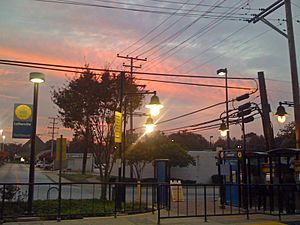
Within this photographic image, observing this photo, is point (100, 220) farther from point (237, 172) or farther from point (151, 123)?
point (237, 172)

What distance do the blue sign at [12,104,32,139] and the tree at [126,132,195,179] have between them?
26.3 m

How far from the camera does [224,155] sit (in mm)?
18078

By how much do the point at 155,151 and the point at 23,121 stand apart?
27.5 meters

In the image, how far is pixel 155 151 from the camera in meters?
41.0

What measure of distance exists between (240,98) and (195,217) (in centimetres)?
1198

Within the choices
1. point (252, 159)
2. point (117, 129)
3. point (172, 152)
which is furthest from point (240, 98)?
point (172, 152)

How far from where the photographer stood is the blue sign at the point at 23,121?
46.4 feet

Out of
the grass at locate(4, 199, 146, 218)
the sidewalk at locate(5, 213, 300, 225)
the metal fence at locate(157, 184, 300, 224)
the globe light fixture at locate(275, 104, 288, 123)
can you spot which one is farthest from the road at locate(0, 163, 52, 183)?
the globe light fixture at locate(275, 104, 288, 123)

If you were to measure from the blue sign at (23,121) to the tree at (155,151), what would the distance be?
86.4 ft

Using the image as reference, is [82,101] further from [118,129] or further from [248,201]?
[248,201]

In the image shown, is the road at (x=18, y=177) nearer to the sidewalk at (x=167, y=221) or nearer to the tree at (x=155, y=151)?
the tree at (x=155, y=151)

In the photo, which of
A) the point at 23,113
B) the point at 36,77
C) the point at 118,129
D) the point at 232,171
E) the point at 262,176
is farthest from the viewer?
the point at 232,171

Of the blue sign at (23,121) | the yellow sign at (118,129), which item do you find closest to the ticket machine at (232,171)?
the yellow sign at (118,129)

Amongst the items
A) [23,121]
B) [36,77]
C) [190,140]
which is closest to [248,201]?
[23,121]
